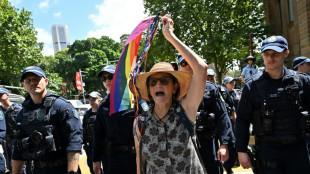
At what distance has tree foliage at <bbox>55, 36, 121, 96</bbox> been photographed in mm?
54250

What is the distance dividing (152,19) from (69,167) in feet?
6.49

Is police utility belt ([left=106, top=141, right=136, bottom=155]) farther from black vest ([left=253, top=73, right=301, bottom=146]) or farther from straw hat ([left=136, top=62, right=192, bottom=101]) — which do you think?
black vest ([left=253, top=73, right=301, bottom=146])

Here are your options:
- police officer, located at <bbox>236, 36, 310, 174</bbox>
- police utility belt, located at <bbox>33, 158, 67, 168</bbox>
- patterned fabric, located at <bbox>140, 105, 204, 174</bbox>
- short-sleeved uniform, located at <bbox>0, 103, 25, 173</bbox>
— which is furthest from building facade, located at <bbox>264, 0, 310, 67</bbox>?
police utility belt, located at <bbox>33, 158, 67, 168</bbox>

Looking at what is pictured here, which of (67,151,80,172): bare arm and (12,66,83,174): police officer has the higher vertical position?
(12,66,83,174): police officer

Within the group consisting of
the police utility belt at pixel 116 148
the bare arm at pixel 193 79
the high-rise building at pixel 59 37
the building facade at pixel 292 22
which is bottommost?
the police utility belt at pixel 116 148

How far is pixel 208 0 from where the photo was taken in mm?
19906

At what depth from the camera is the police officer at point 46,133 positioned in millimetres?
3354

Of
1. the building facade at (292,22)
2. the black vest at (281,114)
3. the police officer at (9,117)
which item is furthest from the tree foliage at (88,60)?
the black vest at (281,114)

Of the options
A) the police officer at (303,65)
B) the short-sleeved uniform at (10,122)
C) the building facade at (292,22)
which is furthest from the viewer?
the building facade at (292,22)

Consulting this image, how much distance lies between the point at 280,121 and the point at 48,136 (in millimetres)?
2671

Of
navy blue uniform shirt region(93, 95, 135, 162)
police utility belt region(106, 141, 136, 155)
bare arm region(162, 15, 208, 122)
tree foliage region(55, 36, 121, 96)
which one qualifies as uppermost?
tree foliage region(55, 36, 121, 96)

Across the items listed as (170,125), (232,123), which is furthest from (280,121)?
(232,123)

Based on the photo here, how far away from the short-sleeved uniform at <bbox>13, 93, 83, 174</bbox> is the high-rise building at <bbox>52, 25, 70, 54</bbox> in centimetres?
19940

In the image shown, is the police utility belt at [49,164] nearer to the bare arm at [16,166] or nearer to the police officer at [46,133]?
the police officer at [46,133]
